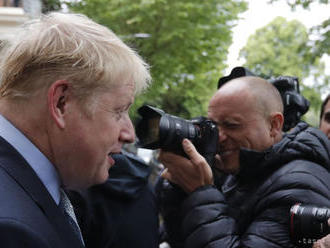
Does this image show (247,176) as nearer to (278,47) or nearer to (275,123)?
(275,123)

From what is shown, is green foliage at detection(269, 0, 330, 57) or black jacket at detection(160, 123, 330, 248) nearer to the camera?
black jacket at detection(160, 123, 330, 248)

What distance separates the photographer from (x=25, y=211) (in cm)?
110

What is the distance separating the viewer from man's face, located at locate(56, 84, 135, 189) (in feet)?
4.43

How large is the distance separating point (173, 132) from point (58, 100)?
94cm

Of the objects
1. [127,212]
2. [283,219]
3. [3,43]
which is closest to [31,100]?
[3,43]

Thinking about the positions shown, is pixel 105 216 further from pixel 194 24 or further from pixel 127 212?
pixel 194 24

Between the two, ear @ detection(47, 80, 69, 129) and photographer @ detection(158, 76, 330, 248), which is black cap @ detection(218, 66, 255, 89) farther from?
ear @ detection(47, 80, 69, 129)

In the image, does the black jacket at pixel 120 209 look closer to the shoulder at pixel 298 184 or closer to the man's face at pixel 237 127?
the man's face at pixel 237 127

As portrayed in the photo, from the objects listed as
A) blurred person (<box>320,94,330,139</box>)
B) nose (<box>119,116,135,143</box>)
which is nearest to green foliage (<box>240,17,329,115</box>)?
blurred person (<box>320,94,330,139</box>)

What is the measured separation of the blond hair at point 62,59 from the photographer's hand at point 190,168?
2.88 ft

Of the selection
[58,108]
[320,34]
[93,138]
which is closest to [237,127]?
[93,138]

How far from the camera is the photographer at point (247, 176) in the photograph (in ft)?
6.63

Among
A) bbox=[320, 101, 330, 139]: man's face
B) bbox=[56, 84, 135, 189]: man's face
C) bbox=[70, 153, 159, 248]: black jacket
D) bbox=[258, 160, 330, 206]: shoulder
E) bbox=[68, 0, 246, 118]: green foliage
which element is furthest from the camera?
bbox=[68, 0, 246, 118]: green foliage

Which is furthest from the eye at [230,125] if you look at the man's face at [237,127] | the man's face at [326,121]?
the man's face at [326,121]
